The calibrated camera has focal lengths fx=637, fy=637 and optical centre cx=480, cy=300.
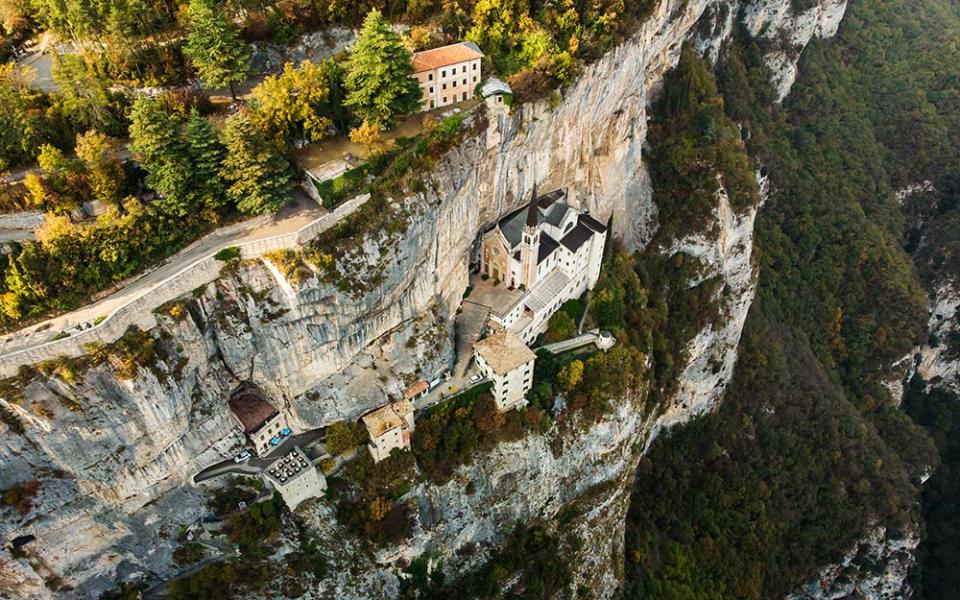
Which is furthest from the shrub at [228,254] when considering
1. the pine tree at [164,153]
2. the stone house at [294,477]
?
the stone house at [294,477]

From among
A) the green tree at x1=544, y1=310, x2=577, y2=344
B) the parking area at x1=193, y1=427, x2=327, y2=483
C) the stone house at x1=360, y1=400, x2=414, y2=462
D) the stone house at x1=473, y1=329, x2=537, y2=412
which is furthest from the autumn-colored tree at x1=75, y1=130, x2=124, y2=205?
the green tree at x1=544, y1=310, x2=577, y2=344

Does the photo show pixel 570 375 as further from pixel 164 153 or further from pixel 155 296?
pixel 164 153

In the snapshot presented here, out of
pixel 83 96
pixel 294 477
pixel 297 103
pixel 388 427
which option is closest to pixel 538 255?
pixel 388 427

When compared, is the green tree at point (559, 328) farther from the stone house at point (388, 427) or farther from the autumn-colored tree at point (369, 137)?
the autumn-colored tree at point (369, 137)

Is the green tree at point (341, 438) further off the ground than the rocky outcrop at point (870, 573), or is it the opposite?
the green tree at point (341, 438)

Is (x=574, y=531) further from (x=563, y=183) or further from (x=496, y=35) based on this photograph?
(x=496, y=35)

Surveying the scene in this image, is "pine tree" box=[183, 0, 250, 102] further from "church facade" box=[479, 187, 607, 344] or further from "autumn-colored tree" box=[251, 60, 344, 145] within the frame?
"church facade" box=[479, 187, 607, 344]
